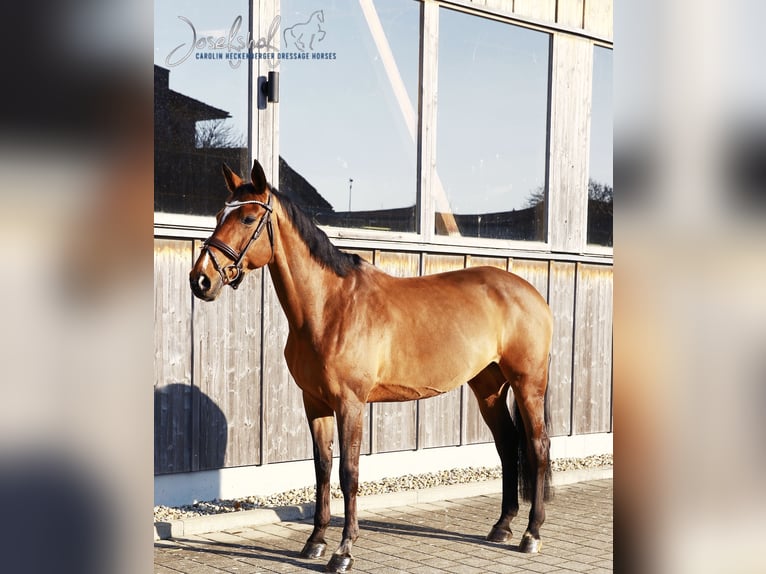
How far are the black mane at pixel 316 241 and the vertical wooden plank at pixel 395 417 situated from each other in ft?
5.92

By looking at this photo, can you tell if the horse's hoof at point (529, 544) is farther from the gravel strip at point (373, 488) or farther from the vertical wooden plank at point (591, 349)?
the vertical wooden plank at point (591, 349)

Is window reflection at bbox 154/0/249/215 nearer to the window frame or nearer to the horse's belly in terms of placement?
the window frame

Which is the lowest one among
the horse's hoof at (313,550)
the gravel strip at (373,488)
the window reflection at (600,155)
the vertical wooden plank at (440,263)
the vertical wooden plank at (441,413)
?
the gravel strip at (373,488)

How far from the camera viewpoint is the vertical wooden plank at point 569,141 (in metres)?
7.99

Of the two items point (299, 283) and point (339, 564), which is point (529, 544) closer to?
point (339, 564)

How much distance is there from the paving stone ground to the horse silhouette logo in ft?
10.5

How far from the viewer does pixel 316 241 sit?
472 centimetres

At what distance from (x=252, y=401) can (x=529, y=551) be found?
212 cm

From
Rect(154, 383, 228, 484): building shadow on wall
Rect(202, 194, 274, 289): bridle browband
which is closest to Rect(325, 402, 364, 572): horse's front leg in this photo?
Rect(202, 194, 274, 289): bridle browband

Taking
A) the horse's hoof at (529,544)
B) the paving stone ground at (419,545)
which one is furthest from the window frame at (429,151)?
the horse's hoof at (529,544)

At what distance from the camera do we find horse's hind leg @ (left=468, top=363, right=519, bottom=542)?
5.22 m
